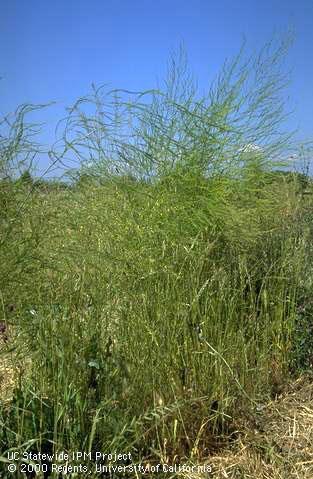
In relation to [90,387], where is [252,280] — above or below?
above

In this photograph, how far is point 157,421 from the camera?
6.08 ft

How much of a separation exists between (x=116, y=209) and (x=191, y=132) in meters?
0.64

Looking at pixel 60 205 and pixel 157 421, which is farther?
pixel 60 205

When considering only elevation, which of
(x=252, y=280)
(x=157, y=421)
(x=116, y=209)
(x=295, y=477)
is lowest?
(x=295, y=477)

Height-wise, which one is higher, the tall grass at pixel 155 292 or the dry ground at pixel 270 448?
the tall grass at pixel 155 292

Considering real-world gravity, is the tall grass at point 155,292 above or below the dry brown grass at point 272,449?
above

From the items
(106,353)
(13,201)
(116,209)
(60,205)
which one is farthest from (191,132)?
(106,353)

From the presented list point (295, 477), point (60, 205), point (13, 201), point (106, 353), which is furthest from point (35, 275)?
point (295, 477)

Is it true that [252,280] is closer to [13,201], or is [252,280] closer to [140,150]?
[140,150]

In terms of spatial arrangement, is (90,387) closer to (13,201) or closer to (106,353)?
(106,353)

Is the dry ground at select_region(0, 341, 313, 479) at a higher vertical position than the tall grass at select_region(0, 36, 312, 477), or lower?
lower

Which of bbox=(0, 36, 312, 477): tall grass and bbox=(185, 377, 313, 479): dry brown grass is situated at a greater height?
bbox=(0, 36, 312, 477): tall grass

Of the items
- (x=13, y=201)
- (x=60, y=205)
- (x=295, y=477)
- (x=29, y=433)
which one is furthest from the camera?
(x=60, y=205)

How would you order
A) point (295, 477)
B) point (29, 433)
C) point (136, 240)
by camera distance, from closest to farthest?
point (29, 433), point (295, 477), point (136, 240)
